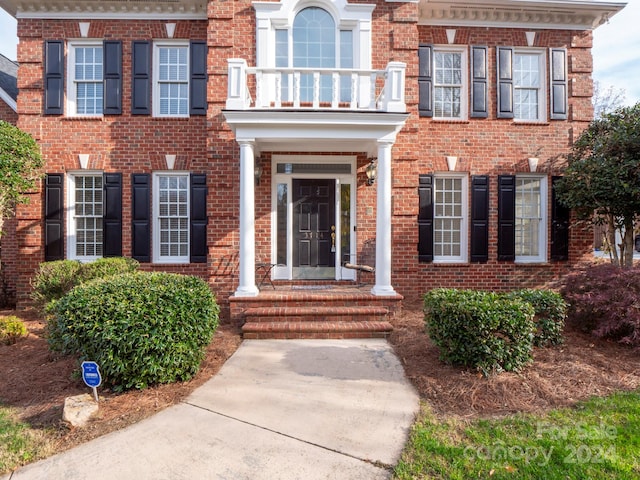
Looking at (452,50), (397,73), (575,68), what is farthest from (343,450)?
(575,68)

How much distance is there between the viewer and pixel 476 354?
13.1 ft

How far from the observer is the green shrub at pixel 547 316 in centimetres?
466

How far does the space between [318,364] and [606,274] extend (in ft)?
15.5

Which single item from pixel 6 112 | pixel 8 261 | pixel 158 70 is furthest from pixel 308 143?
pixel 8 261

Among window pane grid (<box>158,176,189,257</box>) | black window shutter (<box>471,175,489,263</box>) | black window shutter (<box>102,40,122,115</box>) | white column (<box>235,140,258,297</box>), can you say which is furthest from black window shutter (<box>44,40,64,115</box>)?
black window shutter (<box>471,175,489,263</box>)

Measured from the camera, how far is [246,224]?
6.38 metres

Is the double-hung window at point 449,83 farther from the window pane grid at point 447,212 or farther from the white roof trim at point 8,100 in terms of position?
the white roof trim at point 8,100

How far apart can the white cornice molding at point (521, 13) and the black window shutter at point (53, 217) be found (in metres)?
9.21

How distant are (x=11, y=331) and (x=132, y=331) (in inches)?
139

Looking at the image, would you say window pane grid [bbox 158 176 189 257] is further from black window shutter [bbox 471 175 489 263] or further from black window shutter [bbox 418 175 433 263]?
black window shutter [bbox 471 175 489 263]

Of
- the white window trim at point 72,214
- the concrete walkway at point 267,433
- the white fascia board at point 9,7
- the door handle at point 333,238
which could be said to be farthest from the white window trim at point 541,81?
the white fascia board at point 9,7

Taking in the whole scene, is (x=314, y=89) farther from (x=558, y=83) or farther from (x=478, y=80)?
(x=558, y=83)

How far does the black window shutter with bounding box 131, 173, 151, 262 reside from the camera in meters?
7.89

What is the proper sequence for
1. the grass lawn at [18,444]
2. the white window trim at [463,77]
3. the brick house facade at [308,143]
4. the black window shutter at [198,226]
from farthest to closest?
the white window trim at [463,77] → the black window shutter at [198,226] → the brick house facade at [308,143] → the grass lawn at [18,444]
